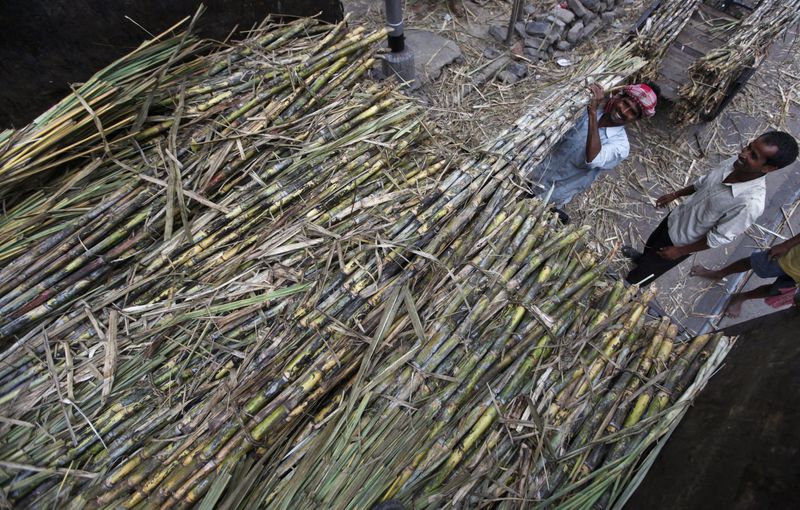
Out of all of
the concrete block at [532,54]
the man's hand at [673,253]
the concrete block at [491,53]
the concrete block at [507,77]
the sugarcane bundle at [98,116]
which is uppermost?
the sugarcane bundle at [98,116]

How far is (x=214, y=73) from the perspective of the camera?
278 cm

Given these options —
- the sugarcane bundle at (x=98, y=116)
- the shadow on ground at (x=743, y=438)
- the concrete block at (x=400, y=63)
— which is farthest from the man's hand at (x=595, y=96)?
the sugarcane bundle at (x=98, y=116)

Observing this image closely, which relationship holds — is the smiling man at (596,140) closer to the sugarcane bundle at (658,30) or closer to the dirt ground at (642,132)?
the dirt ground at (642,132)

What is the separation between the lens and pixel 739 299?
4.37m

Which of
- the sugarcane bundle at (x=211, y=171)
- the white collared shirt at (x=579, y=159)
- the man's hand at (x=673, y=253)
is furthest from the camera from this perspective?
the man's hand at (x=673, y=253)

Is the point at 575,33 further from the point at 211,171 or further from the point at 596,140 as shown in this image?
the point at 211,171

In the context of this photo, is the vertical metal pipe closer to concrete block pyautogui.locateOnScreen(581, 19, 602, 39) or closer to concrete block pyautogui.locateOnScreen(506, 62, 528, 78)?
concrete block pyautogui.locateOnScreen(506, 62, 528, 78)

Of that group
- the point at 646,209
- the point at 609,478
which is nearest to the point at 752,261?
the point at 646,209

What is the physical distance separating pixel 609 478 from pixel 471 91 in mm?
4831

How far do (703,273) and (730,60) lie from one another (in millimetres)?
2508

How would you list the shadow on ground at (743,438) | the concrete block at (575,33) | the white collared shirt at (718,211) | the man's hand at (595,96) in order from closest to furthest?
the shadow on ground at (743,438), the white collared shirt at (718,211), the man's hand at (595,96), the concrete block at (575,33)

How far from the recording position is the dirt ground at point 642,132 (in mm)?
4578

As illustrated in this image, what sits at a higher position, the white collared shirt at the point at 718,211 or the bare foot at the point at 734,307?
the white collared shirt at the point at 718,211

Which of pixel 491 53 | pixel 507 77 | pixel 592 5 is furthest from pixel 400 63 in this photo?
pixel 592 5
